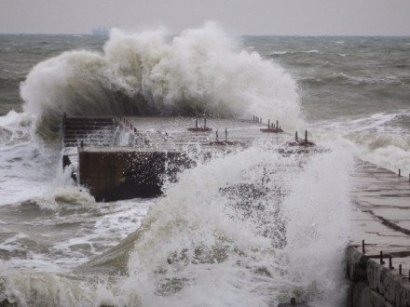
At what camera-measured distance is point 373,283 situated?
198 inches

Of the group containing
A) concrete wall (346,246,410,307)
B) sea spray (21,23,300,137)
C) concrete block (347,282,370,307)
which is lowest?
concrete block (347,282,370,307)

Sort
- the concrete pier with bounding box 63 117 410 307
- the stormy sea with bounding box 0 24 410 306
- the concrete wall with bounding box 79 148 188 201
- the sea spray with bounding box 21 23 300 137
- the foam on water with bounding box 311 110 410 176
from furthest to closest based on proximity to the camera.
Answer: the sea spray with bounding box 21 23 300 137
the foam on water with bounding box 311 110 410 176
the concrete wall with bounding box 79 148 188 201
the stormy sea with bounding box 0 24 410 306
the concrete pier with bounding box 63 117 410 307

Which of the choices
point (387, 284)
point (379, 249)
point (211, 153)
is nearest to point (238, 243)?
point (379, 249)

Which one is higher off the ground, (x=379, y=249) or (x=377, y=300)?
(x=379, y=249)

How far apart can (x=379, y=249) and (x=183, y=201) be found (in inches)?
92.0

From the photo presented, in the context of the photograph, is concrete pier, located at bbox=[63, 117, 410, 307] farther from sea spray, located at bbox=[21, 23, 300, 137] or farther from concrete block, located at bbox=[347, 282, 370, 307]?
sea spray, located at bbox=[21, 23, 300, 137]

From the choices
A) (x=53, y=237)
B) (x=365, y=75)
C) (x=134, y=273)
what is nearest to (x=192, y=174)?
(x=134, y=273)

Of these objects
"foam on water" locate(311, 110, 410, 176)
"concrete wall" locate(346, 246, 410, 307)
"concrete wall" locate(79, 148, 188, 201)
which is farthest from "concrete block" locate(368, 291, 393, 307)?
"foam on water" locate(311, 110, 410, 176)

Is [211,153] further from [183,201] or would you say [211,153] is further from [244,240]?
[244,240]

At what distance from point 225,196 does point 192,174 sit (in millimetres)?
438

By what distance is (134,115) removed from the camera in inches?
703

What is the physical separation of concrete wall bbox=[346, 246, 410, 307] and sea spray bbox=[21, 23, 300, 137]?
1182 centimetres

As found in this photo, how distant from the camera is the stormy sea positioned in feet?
19.1

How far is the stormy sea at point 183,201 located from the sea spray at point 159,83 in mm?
38
